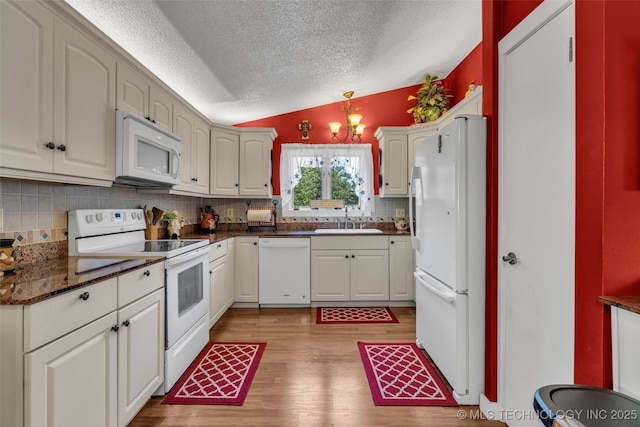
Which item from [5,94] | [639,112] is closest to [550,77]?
[639,112]

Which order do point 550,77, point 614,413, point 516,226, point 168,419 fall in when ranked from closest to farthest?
point 614,413 < point 550,77 < point 516,226 < point 168,419

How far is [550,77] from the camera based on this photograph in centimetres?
139

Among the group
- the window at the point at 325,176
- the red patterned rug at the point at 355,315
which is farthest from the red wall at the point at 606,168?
the window at the point at 325,176

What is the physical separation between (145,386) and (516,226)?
2173mm

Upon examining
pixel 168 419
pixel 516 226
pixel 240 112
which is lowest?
pixel 168 419

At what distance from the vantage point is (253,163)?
3.89 metres

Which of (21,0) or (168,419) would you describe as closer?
(21,0)

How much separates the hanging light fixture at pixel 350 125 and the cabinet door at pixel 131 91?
2.37m

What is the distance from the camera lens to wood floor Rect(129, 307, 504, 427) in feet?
5.74

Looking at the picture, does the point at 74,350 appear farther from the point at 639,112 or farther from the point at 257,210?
the point at 257,210

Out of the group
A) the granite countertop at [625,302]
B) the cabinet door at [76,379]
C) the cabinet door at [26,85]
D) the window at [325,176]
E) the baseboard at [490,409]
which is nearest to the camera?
the granite countertop at [625,302]

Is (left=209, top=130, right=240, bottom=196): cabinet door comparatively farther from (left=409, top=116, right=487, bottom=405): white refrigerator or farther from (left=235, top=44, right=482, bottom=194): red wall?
(left=409, top=116, right=487, bottom=405): white refrigerator

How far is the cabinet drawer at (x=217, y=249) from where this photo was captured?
291 centimetres

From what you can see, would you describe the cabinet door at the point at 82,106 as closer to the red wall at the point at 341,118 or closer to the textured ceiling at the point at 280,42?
the textured ceiling at the point at 280,42
